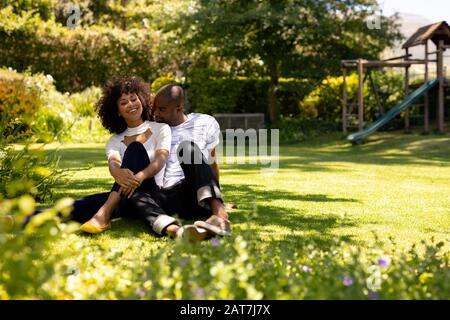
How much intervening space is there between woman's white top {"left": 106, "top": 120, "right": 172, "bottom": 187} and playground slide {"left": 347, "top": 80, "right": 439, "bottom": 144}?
11163mm

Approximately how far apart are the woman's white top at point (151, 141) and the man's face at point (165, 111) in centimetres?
17

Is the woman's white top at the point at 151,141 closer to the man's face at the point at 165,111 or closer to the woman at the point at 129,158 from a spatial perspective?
the woman at the point at 129,158

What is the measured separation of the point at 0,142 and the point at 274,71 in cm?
1475

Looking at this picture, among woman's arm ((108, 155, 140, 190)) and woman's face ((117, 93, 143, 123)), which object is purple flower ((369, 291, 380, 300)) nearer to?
woman's arm ((108, 155, 140, 190))

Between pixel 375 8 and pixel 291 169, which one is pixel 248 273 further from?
pixel 375 8

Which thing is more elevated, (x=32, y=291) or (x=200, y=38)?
(x=200, y=38)

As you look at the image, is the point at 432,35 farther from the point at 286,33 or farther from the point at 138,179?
the point at 138,179

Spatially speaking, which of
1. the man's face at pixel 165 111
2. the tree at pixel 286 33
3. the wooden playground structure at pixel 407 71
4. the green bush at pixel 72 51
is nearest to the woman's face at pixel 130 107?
the man's face at pixel 165 111

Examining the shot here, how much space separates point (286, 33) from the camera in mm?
17781

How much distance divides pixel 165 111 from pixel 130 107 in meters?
0.32

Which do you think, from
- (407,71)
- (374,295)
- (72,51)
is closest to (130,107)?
(374,295)

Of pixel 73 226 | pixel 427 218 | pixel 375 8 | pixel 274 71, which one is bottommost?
pixel 427 218

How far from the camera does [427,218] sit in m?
5.40
